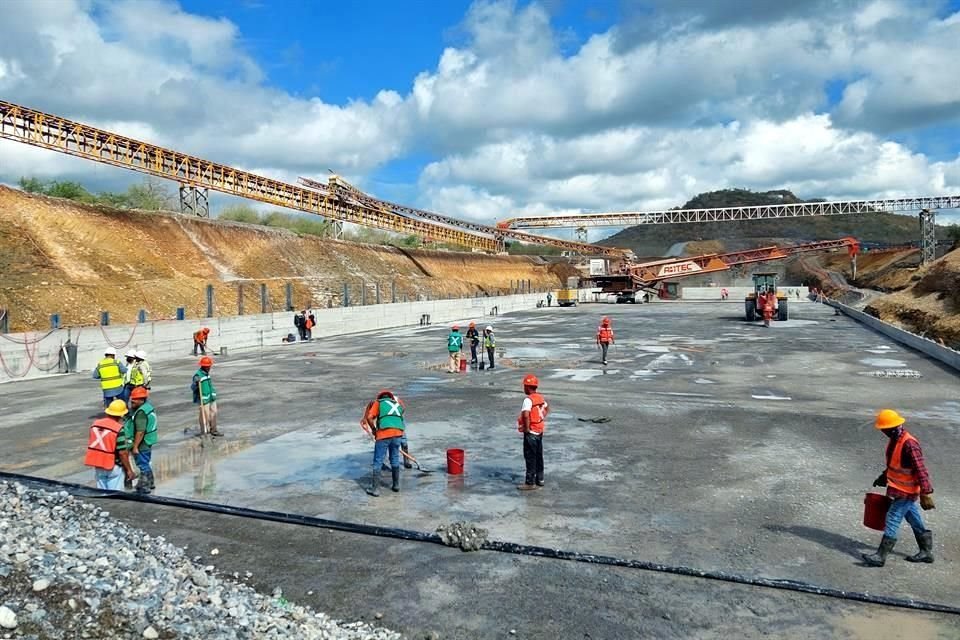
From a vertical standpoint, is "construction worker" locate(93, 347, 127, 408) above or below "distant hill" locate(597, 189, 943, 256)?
below

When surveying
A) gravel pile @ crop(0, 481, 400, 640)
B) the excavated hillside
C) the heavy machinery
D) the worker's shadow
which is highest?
the excavated hillside

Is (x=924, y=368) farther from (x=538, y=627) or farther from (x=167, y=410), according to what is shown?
(x=167, y=410)

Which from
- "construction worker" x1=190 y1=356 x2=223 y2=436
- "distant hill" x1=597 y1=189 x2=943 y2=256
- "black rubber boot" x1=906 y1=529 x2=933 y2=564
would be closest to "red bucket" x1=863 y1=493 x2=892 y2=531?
"black rubber boot" x1=906 y1=529 x2=933 y2=564

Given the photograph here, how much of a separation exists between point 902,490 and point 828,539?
1125mm

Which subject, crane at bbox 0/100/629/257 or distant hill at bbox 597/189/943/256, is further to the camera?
distant hill at bbox 597/189/943/256

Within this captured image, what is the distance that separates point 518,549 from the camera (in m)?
6.87

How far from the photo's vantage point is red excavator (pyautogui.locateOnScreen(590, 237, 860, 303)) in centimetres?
6297

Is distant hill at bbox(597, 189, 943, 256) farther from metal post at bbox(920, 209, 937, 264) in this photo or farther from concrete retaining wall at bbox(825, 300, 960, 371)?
concrete retaining wall at bbox(825, 300, 960, 371)

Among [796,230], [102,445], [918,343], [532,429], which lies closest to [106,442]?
[102,445]

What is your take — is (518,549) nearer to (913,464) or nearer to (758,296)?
(913,464)

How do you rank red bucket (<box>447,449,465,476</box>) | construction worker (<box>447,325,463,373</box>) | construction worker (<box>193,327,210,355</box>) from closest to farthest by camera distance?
1. red bucket (<box>447,449,465,476</box>)
2. construction worker (<box>447,325,463,373</box>)
3. construction worker (<box>193,327,210,355</box>)

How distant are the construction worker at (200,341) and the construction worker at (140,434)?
1561 cm

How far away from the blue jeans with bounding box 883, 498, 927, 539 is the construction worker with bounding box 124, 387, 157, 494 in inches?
334

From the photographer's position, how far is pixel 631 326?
37.7m
